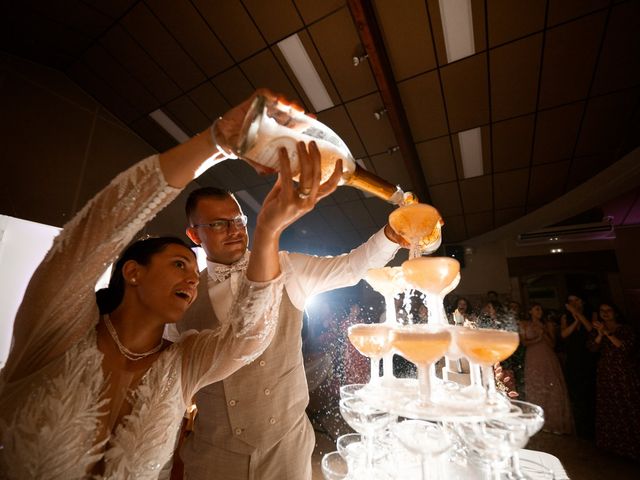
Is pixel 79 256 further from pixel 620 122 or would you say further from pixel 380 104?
pixel 620 122

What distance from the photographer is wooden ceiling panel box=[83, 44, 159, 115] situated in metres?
3.71

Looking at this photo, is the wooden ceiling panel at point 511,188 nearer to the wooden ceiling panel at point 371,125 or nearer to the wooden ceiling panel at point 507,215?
the wooden ceiling panel at point 507,215

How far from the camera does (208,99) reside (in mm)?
4008

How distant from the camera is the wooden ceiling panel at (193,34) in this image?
2.99 meters

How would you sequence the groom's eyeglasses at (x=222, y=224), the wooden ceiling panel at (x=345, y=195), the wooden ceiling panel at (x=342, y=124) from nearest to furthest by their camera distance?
the groom's eyeglasses at (x=222, y=224)
the wooden ceiling panel at (x=342, y=124)
the wooden ceiling panel at (x=345, y=195)

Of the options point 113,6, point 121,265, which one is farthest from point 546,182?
point 113,6

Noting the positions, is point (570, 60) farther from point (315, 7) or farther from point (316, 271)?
point (316, 271)

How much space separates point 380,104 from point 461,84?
935mm

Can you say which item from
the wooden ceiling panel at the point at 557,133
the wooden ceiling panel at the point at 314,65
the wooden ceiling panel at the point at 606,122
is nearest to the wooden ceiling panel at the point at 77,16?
the wooden ceiling panel at the point at 314,65

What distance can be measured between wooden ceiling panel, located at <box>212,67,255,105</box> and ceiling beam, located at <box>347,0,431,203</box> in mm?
1515

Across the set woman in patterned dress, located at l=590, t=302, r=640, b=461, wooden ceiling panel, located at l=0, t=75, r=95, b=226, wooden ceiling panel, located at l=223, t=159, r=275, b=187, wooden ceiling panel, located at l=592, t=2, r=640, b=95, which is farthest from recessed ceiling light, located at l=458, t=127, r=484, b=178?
wooden ceiling panel, located at l=0, t=75, r=95, b=226

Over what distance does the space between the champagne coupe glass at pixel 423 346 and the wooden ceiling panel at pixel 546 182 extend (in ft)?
16.3

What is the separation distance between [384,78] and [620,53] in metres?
2.32

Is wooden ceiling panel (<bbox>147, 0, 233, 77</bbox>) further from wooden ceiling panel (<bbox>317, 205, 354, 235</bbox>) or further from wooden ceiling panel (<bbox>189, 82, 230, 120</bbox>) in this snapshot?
wooden ceiling panel (<bbox>317, 205, 354, 235</bbox>)
